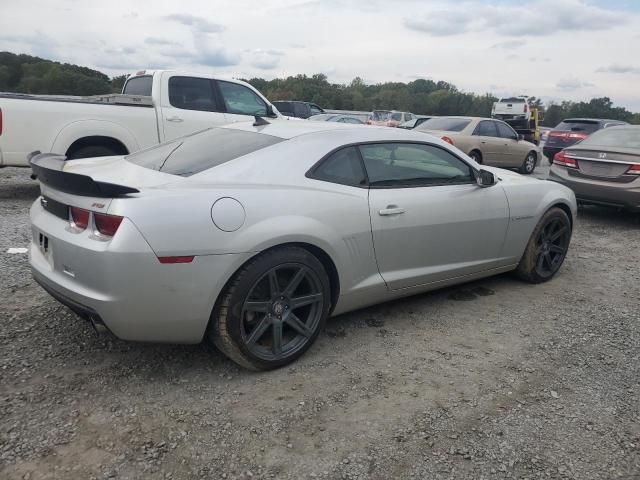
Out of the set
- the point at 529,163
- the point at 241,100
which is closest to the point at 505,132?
the point at 529,163

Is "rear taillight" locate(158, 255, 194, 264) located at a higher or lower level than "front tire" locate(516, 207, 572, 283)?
higher

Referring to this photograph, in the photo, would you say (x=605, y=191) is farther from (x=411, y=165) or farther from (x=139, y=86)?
(x=139, y=86)

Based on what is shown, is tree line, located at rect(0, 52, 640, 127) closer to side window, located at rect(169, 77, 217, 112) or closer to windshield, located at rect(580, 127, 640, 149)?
side window, located at rect(169, 77, 217, 112)

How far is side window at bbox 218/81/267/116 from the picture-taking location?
8.05 meters

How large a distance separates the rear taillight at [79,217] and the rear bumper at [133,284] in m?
0.04

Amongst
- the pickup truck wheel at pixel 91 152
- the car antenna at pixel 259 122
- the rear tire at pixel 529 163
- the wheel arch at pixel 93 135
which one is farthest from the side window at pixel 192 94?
the rear tire at pixel 529 163

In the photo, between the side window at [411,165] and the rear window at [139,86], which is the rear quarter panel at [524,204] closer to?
the side window at [411,165]

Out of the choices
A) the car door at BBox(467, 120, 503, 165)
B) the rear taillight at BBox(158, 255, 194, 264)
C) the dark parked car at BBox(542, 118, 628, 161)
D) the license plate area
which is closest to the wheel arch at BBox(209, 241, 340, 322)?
the rear taillight at BBox(158, 255, 194, 264)

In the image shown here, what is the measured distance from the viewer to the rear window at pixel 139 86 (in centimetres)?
774

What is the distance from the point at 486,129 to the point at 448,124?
1029mm

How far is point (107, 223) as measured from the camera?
8.41 feet

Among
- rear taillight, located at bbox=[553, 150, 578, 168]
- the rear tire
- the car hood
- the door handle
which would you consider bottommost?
the rear tire

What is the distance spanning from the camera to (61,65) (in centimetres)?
1770

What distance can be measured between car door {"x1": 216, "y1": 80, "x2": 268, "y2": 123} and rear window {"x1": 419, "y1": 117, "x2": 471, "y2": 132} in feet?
17.4
